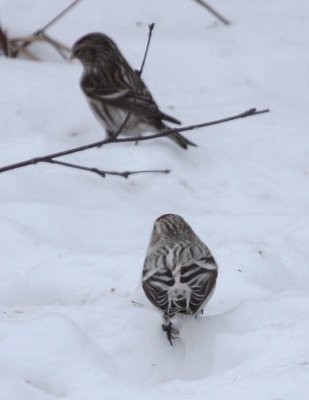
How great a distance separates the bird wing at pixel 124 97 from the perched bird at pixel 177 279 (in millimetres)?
2246

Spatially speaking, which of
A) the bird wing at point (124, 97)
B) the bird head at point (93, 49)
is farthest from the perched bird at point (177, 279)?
the bird head at point (93, 49)

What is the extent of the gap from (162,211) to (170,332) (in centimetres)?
162

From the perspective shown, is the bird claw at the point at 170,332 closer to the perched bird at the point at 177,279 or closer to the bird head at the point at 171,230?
the perched bird at the point at 177,279

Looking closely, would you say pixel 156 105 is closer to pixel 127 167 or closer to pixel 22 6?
pixel 127 167

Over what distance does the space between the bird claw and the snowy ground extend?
0.03 meters

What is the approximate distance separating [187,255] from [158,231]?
1.14 feet

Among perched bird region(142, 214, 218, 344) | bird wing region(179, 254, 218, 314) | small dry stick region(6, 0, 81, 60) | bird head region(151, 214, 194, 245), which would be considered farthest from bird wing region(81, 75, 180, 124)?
bird wing region(179, 254, 218, 314)

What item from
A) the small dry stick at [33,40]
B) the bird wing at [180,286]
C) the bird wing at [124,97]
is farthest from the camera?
the small dry stick at [33,40]

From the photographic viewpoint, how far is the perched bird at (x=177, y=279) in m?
4.27

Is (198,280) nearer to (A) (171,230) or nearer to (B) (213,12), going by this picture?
(A) (171,230)

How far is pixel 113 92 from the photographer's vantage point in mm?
7164

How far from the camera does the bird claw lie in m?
4.36

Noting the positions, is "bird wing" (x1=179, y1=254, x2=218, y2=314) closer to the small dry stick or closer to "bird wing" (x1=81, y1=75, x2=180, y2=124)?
"bird wing" (x1=81, y1=75, x2=180, y2=124)

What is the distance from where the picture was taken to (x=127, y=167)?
6.28 m
